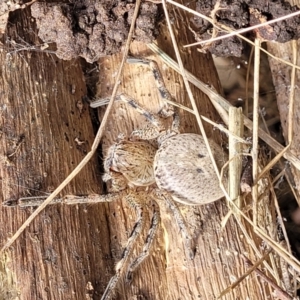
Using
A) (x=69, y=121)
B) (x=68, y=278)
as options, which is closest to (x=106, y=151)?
(x=69, y=121)

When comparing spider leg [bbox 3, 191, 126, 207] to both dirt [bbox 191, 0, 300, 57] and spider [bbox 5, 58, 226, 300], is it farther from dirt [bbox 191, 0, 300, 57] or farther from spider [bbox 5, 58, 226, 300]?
dirt [bbox 191, 0, 300, 57]

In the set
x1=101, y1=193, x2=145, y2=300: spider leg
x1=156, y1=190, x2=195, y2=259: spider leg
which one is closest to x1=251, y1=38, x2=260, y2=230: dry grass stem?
x1=156, y1=190, x2=195, y2=259: spider leg

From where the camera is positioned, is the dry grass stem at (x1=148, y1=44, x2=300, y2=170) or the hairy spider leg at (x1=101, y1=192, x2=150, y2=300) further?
the dry grass stem at (x1=148, y1=44, x2=300, y2=170)

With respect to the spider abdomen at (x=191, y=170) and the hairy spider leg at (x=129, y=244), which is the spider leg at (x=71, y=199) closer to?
the hairy spider leg at (x=129, y=244)

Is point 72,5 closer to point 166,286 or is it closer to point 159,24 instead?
point 159,24

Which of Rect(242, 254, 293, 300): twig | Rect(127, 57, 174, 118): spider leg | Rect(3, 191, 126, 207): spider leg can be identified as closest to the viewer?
Rect(3, 191, 126, 207): spider leg

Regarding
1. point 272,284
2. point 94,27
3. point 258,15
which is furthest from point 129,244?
point 258,15
